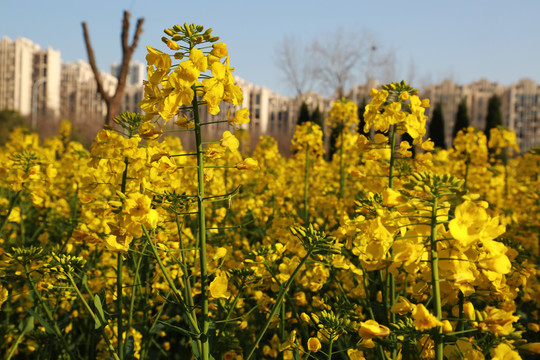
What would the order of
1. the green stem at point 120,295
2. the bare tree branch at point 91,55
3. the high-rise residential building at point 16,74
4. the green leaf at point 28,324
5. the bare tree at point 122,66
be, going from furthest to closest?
the high-rise residential building at point 16,74 → the bare tree branch at point 91,55 → the bare tree at point 122,66 → the green leaf at point 28,324 → the green stem at point 120,295

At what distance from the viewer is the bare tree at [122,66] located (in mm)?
10648

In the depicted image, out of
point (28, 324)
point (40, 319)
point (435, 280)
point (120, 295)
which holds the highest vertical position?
point (435, 280)

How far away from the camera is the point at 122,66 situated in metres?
11.2

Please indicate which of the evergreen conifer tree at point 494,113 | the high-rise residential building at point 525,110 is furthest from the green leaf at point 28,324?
the high-rise residential building at point 525,110

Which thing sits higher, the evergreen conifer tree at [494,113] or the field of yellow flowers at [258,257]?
the evergreen conifer tree at [494,113]

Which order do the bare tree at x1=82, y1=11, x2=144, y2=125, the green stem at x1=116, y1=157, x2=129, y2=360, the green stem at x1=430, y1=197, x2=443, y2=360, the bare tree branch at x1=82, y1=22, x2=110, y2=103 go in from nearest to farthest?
the green stem at x1=430, y1=197, x2=443, y2=360 → the green stem at x1=116, y1=157, x2=129, y2=360 → the bare tree at x1=82, y1=11, x2=144, y2=125 → the bare tree branch at x1=82, y1=22, x2=110, y2=103

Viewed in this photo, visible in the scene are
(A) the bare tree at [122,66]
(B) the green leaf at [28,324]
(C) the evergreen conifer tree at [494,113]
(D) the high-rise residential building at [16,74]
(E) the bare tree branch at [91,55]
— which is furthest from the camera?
(D) the high-rise residential building at [16,74]

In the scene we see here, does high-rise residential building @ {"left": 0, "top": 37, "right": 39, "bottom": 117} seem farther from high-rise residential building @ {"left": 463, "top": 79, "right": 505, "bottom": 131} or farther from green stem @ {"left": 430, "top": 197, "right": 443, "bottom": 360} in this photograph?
green stem @ {"left": 430, "top": 197, "right": 443, "bottom": 360}

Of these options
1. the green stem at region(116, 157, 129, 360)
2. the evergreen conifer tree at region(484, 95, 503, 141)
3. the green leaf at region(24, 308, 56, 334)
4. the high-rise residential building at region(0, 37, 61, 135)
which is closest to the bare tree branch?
the green stem at region(116, 157, 129, 360)

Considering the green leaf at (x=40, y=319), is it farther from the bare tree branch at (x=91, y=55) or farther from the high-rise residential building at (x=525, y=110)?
the high-rise residential building at (x=525, y=110)

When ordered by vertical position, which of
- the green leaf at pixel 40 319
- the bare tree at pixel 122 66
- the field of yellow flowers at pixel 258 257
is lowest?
the green leaf at pixel 40 319

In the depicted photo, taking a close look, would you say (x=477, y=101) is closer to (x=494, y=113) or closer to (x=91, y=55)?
(x=494, y=113)

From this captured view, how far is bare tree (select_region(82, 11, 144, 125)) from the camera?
419 inches

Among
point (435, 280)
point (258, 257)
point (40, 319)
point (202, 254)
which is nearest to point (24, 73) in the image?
point (40, 319)
